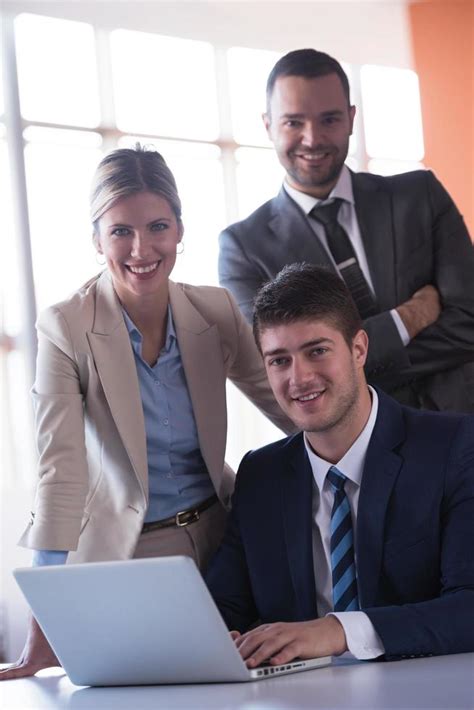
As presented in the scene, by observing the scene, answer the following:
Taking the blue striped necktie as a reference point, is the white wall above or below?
above

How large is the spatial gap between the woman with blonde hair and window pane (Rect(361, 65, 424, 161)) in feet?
14.6

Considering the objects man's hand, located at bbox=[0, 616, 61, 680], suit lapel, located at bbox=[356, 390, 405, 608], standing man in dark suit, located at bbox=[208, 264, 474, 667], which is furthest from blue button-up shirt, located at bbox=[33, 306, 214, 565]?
suit lapel, located at bbox=[356, 390, 405, 608]

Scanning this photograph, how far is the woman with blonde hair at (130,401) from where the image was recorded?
7.57 ft

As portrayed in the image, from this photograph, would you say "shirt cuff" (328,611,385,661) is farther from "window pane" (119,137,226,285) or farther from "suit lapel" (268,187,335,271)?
"window pane" (119,137,226,285)

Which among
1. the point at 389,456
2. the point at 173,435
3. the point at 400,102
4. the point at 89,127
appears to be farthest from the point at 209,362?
the point at 400,102

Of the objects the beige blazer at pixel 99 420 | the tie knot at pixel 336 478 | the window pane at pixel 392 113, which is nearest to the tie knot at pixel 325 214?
the beige blazer at pixel 99 420

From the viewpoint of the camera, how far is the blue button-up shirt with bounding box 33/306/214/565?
240cm

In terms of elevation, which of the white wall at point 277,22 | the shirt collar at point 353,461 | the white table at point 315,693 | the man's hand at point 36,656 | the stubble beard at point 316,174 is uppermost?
the white wall at point 277,22

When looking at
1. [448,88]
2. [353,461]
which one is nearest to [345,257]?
[353,461]

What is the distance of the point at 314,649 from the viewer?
1657 mm

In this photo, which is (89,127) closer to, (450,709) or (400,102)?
(400,102)

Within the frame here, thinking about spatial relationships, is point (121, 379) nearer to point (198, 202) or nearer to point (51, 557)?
point (51, 557)

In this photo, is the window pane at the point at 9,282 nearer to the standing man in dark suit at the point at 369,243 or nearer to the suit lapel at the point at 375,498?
the standing man in dark suit at the point at 369,243

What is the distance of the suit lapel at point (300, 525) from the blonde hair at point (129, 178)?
2.23 ft
